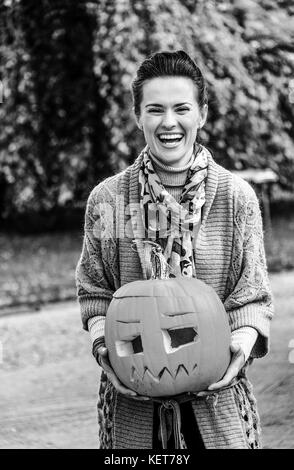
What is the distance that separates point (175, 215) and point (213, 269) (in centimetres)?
20

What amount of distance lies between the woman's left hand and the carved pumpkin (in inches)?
0.7

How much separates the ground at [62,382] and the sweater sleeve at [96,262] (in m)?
2.47

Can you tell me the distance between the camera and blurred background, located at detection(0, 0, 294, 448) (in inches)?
508

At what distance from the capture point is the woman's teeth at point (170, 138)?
285cm

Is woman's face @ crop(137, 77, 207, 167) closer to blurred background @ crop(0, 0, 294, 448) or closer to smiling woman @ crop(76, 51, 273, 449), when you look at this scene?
smiling woman @ crop(76, 51, 273, 449)

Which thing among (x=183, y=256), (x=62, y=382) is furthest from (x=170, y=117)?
(x=62, y=382)

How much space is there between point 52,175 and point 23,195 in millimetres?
568

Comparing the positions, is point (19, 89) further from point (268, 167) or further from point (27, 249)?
point (268, 167)

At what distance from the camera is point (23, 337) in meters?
8.69

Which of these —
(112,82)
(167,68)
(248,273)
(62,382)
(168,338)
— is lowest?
(62,382)

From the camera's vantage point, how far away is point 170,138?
2848mm

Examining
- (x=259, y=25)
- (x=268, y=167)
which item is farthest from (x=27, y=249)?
(x=259, y=25)

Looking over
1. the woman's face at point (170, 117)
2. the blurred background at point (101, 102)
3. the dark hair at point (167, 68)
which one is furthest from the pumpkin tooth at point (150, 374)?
the blurred background at point (101, 102)

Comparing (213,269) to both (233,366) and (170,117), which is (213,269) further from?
(170,117)
